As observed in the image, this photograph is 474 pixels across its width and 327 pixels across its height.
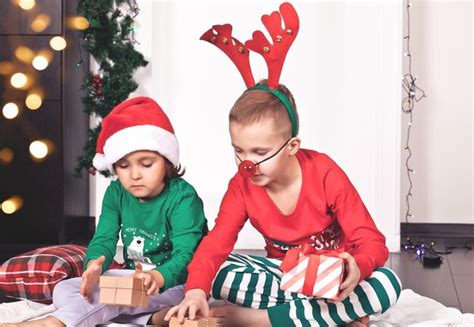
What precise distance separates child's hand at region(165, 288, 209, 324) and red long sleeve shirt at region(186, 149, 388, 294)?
0.12m

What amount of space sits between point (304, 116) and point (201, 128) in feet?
1.41

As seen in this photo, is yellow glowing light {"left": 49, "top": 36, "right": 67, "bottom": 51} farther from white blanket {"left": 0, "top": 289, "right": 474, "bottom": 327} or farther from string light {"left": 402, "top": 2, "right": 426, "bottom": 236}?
string light {"left": 402, "top": 2, "right": 426, "bottom": 236}

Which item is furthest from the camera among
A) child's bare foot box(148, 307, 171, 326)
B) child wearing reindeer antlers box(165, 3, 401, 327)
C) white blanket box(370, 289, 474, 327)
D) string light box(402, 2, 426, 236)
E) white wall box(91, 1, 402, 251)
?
string light box(402, 2, 426, 236)


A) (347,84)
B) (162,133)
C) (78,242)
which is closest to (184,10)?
(347,84)

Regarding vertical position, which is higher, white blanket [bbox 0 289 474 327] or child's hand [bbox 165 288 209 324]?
child's hand [bbox 165 288 209 324]

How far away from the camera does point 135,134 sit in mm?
2262

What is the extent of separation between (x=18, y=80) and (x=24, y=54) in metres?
0.11

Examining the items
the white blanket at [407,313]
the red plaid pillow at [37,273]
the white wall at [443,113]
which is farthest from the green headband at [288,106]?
the white wall at [443,113]

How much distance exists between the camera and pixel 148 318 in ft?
7.23

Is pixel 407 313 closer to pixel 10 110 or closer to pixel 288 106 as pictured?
pixel 288 106

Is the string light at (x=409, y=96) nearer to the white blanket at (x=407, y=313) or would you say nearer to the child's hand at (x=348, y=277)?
the white blanket at (x=407, y=313)

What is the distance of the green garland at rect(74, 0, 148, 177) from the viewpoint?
356cm

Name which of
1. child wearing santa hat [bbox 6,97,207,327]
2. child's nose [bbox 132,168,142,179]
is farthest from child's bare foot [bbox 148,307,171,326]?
child's nose [bbox 132,168,142,179]

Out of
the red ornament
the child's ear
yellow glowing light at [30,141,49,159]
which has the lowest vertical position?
yellow glowing light at [30,141,49,159]
